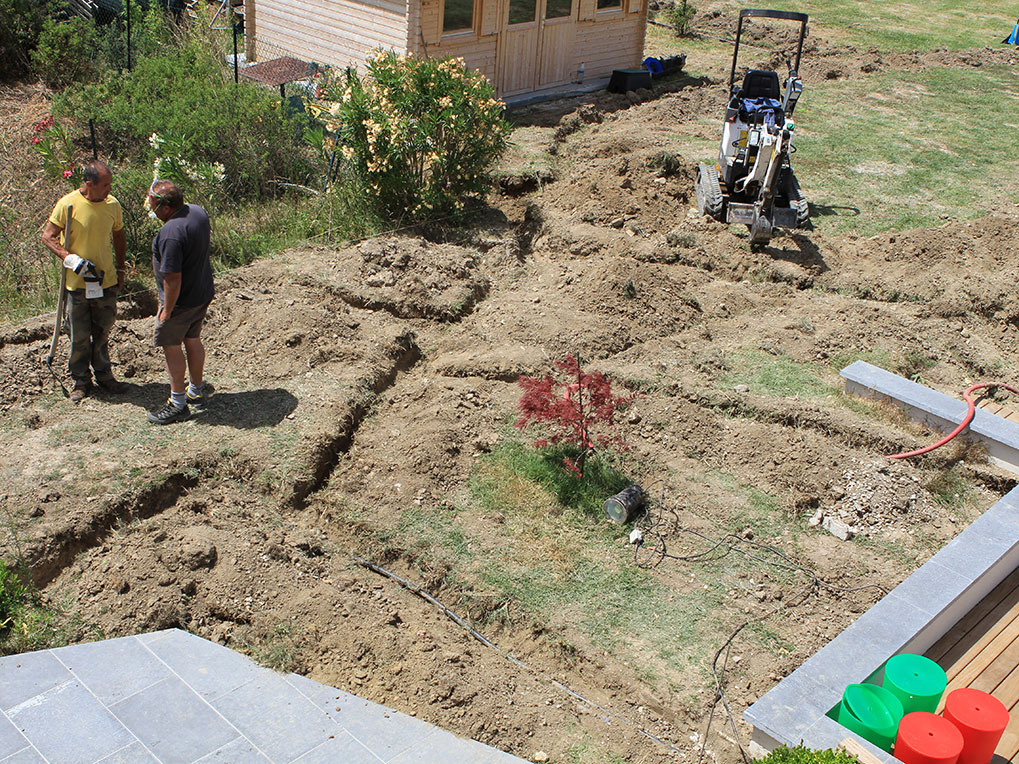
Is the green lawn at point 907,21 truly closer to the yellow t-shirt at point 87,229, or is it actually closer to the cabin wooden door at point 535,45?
the cabin wooden door at point 535,45

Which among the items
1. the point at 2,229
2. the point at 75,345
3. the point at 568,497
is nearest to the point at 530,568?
the point at 568,497

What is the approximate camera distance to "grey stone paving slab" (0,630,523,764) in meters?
4.25

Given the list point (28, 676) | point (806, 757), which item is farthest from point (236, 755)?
point (806, 757)

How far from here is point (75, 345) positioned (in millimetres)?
6637

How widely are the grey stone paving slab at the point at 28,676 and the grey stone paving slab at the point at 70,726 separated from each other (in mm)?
52

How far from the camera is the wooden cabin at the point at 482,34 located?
546 inches

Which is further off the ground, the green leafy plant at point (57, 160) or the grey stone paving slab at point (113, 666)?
the green leafy plant at point (57, 160)

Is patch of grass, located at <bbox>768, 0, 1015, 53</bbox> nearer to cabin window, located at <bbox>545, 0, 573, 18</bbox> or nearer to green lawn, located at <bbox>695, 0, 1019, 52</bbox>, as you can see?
green lawn, located at <bbox>695, 0, 1019, 52</bbox>

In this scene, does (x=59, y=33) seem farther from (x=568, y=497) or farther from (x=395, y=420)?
(x=568, y=497)

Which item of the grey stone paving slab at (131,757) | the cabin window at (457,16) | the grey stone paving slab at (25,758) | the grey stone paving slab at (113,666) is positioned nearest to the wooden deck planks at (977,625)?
the grey stone paving slab at (131,757)

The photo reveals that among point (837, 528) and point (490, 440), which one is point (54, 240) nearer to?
point (490, 440)

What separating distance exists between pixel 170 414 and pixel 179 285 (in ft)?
3.28

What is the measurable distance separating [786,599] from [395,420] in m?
3.18

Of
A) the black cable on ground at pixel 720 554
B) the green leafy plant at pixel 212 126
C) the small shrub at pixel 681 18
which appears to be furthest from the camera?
the small shrub at pixel 681 18
